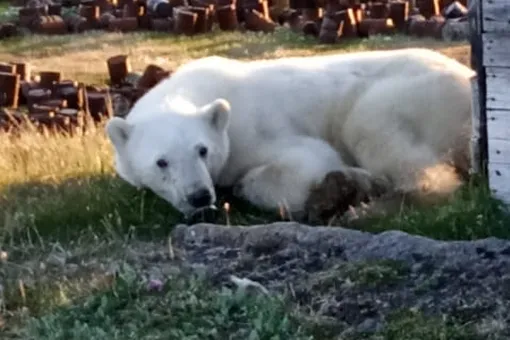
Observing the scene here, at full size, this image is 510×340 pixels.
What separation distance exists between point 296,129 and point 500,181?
1463mm

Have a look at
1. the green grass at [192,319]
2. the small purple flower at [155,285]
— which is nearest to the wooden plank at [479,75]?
the green grass at [192,319]

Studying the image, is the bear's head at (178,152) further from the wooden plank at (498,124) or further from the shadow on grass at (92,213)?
the wooden plank at (498,124)

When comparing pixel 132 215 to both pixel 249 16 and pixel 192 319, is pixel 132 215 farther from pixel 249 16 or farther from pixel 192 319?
pixel 249 16

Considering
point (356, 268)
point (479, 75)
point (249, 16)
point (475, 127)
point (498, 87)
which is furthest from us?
point (249, 16)

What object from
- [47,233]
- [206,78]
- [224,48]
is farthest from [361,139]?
[224,48]

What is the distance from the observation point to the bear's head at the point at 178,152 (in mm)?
6371

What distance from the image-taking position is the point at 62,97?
10711 millimetres

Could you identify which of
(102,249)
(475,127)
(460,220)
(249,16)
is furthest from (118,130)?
(249,16)

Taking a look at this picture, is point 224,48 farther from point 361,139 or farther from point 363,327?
point 363,327

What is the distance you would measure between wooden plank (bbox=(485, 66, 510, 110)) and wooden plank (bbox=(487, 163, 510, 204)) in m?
0.28

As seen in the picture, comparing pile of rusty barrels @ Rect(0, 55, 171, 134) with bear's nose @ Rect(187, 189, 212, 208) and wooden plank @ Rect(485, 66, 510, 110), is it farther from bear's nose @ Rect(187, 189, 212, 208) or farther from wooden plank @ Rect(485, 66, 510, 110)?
wooden plank @ Rect(485, 66, 510, 110)

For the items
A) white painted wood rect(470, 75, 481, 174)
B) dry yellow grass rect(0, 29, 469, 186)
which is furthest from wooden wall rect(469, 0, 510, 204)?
dry yellow grass rect(0, 29, 469, 186)

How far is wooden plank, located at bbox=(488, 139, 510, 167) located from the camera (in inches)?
230

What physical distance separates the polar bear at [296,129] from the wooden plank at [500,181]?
0.34 metres
